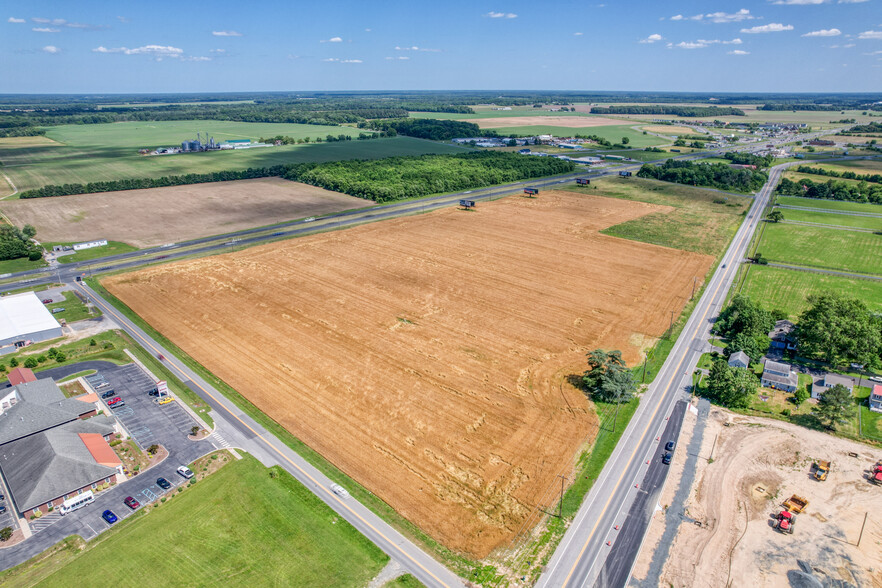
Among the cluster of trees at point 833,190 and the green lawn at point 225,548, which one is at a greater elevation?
the cluster of trees at point 833,190

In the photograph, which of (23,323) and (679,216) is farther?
(679,216)

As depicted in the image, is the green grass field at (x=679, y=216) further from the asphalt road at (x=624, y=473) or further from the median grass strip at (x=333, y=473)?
the median grass strip at (x=333, y=473)

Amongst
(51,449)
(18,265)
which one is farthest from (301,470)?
(18,265)

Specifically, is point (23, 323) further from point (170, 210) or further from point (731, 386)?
point (731, 386)

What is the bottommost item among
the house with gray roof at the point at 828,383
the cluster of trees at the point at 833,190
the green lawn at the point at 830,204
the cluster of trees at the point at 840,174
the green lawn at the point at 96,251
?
the house with gray roof at the point at 828,383

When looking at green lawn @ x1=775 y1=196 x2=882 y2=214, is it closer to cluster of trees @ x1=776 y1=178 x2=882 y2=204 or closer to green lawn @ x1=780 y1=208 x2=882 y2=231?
cluster of trees @ x1=776 y1=178 x2=882 y2=204

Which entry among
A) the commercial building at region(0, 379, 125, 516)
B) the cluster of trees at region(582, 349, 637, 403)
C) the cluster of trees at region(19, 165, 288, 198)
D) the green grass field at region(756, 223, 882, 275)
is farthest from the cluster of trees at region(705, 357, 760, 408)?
the cluster of trees at region(19, 165, 288, 198)

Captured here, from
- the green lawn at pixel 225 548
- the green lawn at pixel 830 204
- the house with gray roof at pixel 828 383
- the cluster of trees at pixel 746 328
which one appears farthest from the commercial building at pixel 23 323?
the green lawn at pixel 830 204
